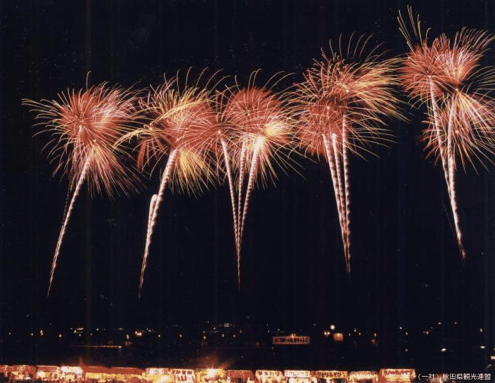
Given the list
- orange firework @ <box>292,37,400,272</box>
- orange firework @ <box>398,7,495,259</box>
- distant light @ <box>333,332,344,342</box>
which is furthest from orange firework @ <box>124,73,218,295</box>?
distant light @ <box>333,332,344,342</box>

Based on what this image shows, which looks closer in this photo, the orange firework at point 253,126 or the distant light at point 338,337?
the orange firework at point 253,126

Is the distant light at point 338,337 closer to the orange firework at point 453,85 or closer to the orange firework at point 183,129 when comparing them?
the orange firework at point 183,129

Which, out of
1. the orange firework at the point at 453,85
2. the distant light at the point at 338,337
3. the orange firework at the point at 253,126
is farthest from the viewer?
the distant light at the point at 338,337

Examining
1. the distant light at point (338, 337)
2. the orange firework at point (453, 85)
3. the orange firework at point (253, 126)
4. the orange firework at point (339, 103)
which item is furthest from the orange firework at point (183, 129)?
the distant light at point (338, 337)

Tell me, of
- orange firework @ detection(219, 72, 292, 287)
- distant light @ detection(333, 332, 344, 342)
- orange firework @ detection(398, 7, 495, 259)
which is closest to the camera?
orange firework @ detection(398, 7, 495, 259)

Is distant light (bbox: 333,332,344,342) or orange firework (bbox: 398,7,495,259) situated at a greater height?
orange firework (bbox: 398,7,495,259)

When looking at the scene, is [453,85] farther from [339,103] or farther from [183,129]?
[183,129]

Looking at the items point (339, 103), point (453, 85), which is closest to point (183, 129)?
point (339, 103)

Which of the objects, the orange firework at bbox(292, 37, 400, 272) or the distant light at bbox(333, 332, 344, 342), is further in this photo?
the distant light at bbox(333, 332, 344, 342)

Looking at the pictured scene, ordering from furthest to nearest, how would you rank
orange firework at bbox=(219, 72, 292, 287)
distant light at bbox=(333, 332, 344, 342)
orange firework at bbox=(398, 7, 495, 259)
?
distant light at bbox=(333, 332, 344, 342), orange firework at bbox=(219, 72, 292, 287), orange firework at bbox=(398, 7, 495, 259)

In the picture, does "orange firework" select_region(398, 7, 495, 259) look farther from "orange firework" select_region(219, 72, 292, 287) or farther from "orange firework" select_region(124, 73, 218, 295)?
"orange firework" select_region(124, 73, 218, 295)

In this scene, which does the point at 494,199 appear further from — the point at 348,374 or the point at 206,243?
the point at 206,243
